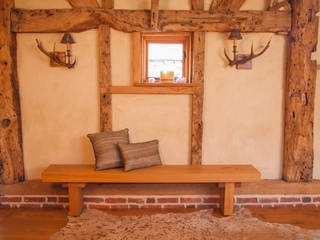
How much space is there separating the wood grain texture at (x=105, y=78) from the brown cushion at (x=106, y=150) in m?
0.22

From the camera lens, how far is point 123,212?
306 cm

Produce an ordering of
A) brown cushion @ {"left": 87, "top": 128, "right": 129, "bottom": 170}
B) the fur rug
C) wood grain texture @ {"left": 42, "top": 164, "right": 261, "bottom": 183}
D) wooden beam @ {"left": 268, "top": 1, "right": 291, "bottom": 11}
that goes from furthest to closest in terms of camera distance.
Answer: wooden beam @ {"left": 268, "top": 1, "right": 291, "bottom": 11} → brown cushion @ {"left": 87, "top": 128, "right": 129, "bottom": 170} → wood grain texture @ {"left": 42, "top": 164, "right": 261, "bottom": 183} → the fur rug

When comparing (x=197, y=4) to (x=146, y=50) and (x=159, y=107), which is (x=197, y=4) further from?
(x=159, y=107)

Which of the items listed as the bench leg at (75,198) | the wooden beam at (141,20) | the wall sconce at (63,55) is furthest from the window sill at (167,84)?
the bench leg at (75,198)

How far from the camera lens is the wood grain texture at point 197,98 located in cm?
313

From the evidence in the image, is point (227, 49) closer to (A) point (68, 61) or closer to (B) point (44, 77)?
(A) point (68, 61)

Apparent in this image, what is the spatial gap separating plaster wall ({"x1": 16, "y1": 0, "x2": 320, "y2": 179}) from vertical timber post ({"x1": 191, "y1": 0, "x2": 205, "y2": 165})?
8 centimetres

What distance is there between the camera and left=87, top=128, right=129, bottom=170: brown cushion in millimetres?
2916

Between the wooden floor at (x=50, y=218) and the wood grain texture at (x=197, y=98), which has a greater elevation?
the wood grain texture at (x=197, y=98)

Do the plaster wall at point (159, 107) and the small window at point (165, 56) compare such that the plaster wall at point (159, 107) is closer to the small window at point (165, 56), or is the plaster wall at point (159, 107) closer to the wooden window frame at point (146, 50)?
the wooden window frame at point (146, 50)

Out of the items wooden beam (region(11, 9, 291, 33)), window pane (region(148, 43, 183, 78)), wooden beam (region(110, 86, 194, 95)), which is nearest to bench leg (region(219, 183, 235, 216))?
wooden beam (region(110, 86, 194, 95))

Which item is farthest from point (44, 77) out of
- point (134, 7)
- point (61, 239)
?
point (61, 239)

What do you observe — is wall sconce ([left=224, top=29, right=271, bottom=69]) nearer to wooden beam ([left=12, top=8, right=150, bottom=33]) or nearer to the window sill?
the window sill

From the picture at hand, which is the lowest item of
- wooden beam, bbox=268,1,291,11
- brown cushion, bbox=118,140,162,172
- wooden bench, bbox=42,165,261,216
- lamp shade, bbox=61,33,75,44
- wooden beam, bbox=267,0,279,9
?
wooden bench, bbox=42,165,261,216
